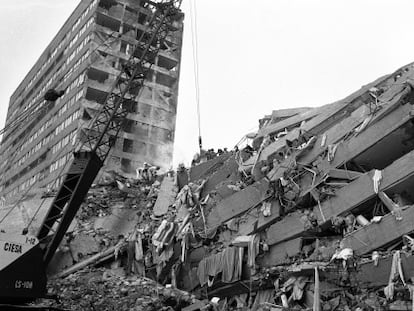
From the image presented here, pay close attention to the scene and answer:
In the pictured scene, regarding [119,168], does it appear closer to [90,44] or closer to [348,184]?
[90,44]

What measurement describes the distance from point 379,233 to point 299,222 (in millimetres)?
2436

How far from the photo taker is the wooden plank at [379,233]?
9.71m

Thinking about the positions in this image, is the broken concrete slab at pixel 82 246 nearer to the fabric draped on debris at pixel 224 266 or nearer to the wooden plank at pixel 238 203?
the wooden plank at pixel 238 203

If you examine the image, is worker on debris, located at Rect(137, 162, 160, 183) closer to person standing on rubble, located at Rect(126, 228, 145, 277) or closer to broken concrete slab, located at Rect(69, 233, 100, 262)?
broken concrete slab, located at Rect(69, 233, 100, 262)

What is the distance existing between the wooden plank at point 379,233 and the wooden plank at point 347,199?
85cm

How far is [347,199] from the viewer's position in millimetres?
11336

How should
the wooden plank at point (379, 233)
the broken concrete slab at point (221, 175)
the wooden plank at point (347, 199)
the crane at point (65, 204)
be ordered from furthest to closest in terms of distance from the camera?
the broken concrete slab at point (221, 175) → the crane at point (65, 204) → the wooden plank at point (347, 199) → the wooden plank at point (379, 233)

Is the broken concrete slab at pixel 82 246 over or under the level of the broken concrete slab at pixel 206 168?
under

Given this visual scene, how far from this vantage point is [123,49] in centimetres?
4016

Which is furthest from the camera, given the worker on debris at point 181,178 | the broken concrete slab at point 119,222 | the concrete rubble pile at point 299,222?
the worker on debris at point 181,178

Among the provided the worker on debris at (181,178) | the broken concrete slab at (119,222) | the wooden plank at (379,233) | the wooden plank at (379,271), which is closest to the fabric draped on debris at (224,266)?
the wooden plank at (379,233)

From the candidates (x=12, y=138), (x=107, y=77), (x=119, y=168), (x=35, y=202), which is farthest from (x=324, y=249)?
(x=12, y=138)

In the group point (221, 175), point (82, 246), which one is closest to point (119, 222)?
point (82, 246)

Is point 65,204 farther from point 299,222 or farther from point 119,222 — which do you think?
point 299,222
